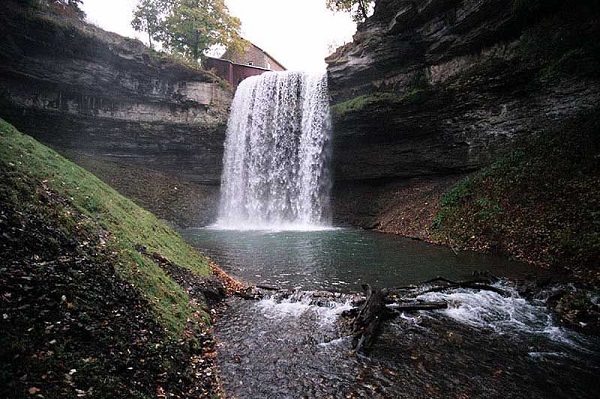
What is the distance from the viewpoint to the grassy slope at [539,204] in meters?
8.87

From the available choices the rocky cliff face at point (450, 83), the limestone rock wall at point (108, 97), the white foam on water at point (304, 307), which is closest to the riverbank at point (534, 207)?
the rocky cliff face at point (450, 83)

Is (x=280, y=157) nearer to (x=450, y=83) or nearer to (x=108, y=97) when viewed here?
(x=450, y=83)

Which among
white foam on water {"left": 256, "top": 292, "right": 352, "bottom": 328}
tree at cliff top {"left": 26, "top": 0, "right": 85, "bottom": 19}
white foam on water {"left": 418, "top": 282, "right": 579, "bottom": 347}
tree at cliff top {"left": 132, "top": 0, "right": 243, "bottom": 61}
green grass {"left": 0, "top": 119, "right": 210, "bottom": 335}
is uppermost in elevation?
tree at cliff top {"left": 132, "top": 0, "right": 243, "bottom": 61}

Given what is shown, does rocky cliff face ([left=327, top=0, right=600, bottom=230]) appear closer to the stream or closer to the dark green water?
the dark green water

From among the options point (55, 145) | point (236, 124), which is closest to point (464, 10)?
point (236, 124)

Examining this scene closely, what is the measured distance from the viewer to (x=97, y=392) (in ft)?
8.83

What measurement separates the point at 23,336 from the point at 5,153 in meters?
4.88

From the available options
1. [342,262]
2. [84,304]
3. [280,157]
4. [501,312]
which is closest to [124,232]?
[84,304]

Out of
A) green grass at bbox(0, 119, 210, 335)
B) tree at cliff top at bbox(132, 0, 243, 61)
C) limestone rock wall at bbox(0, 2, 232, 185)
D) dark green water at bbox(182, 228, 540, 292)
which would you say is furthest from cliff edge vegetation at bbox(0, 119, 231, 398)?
tree at cliff top at bbox(132, 0, 243, 61)

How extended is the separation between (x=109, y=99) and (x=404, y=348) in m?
27.0

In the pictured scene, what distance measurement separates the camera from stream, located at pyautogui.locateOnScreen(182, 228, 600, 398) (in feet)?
12.9

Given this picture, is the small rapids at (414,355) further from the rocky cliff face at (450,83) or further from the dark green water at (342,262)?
the rocky cliff face at (450,83)

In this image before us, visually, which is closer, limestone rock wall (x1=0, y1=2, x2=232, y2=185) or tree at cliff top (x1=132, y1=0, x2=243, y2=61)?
limestone rock wall (x1=0, y1=2, x2=232, y2=185)

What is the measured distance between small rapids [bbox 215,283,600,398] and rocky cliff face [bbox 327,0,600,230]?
1249 centimetres
